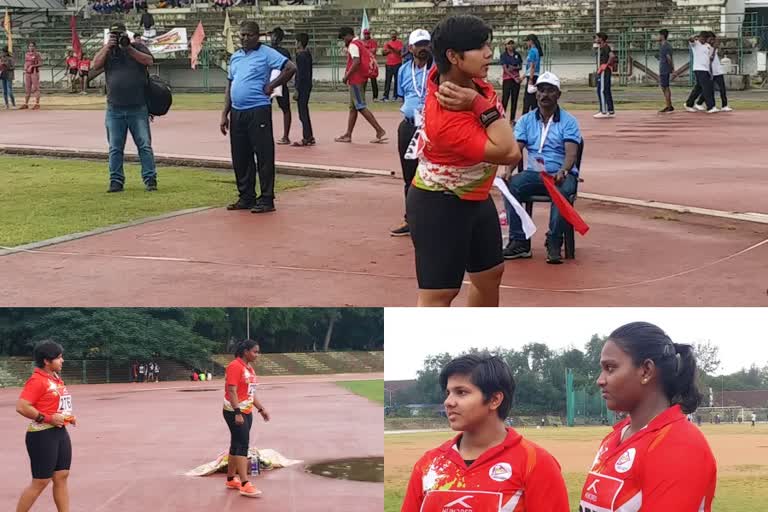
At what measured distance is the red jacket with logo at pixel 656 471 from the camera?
307cm

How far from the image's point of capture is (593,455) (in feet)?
12.5

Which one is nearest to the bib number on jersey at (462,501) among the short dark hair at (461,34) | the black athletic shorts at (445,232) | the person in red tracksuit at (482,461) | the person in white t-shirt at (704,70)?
the person in red tracksuit at (482,461)

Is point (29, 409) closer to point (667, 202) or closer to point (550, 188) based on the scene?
point (550, 188)

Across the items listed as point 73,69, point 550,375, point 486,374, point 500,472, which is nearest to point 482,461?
point 500,472

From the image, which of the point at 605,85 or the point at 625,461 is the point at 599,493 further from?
the point at 605,85

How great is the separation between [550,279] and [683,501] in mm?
5972

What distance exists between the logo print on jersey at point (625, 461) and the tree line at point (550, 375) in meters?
0.49

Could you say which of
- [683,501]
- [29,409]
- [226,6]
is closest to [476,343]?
[683,501]

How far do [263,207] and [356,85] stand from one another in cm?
697

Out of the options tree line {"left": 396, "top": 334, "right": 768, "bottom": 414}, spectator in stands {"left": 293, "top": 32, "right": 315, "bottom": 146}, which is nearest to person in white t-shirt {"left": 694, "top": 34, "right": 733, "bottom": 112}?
spectator in stands {"left": 293, "top": 32, "right": 315, "bottom": 146}

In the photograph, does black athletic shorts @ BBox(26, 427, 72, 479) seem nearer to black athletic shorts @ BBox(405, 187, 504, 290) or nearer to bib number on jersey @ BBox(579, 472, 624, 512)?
black athletic shorts @ BBox(405, 187, 504, 290)

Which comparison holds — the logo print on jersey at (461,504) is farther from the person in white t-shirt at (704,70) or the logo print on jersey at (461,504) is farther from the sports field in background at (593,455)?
the person in white t-shirt at (704,70)

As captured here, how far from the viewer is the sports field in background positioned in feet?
12.1

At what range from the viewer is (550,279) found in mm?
8984
